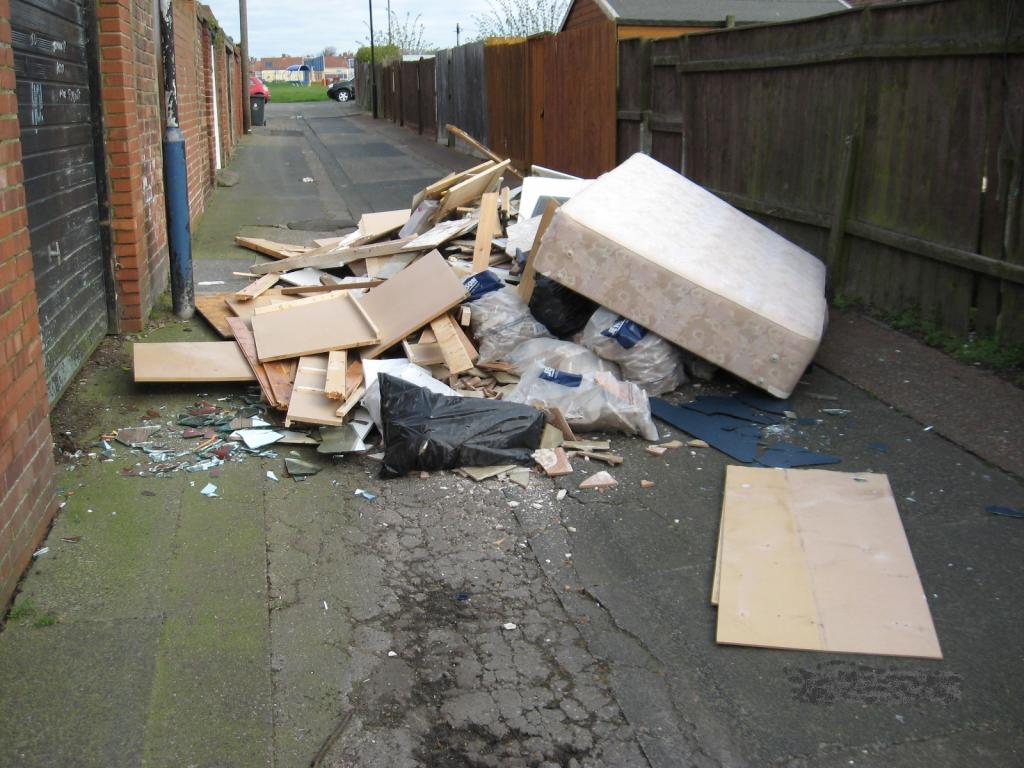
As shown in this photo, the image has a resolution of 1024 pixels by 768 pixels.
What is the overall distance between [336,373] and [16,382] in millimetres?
1944

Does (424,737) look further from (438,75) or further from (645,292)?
(438,75)

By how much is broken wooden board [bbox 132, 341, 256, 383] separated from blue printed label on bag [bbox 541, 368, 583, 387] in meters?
1.76

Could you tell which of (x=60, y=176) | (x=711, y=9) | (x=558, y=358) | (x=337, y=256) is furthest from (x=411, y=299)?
(x=711, y=9)

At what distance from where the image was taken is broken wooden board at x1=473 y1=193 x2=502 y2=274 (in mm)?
6848

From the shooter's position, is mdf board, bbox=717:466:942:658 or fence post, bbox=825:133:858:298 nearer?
Answer: mdf board, bbox=717:466:942:658

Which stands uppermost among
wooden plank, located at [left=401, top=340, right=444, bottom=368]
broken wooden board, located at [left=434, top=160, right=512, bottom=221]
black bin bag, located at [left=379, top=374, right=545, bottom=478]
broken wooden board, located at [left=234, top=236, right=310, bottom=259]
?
broken wooden board, located at [left=434, top=160, right=512, bottom=221]

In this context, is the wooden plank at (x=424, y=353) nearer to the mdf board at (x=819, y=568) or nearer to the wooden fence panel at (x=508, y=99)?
the mdf board at (x=819, y=568)

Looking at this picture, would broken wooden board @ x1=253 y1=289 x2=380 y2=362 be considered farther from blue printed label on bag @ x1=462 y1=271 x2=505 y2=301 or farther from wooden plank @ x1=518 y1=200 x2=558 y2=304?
wooden plank @ x1=518 y1=200 x2=558 y2=304

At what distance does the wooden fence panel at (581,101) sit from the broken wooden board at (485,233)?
5427 millimetres

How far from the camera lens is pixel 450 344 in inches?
227

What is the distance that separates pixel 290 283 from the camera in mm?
7734

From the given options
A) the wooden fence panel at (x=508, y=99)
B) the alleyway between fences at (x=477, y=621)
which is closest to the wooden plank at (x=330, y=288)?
the alleyway between fences at (x=477, y=621)

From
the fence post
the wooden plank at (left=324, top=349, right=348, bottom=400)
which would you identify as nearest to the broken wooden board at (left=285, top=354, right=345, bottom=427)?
the wooden plank at (left=324, top=349, right=348, bottom=400)

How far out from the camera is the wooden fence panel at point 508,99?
1647cm
